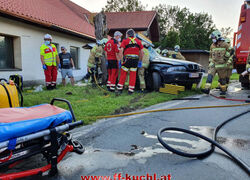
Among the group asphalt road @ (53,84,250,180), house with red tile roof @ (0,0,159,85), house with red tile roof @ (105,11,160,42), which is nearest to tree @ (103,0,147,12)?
house with red tile roof @ (105,11,160,42)

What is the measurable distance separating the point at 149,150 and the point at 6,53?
845 centimetres

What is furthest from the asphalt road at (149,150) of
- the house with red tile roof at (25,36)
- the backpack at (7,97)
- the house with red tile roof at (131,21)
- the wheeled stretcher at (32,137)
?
the house with red tile roof at (131,21)

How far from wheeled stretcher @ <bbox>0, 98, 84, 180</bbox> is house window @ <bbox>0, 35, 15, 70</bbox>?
7626mm

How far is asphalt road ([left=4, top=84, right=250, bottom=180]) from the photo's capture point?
2.27 metres

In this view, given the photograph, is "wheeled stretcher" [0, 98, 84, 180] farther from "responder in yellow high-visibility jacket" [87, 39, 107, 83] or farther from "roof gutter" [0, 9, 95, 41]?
"roof gutter" [0, 9, 95, 41]

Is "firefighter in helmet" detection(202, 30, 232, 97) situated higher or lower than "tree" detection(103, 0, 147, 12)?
lower

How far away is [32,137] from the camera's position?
188 cm

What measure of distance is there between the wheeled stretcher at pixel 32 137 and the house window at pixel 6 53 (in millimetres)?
7626

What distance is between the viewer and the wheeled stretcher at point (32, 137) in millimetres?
1798

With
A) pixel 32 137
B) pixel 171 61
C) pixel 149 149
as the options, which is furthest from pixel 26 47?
pixel 32 137

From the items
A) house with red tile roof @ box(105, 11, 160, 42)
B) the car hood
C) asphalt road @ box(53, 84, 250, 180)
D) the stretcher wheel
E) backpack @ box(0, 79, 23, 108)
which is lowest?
asphalt road @ box(53, 84, 250, 180)

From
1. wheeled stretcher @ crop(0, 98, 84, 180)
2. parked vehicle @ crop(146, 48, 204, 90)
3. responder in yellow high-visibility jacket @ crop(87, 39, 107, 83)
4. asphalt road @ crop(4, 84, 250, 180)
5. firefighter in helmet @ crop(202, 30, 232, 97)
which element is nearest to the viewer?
wheeled stretcher @ crop(0, 98, 84, 180)

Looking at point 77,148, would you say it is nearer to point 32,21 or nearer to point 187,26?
point 32,21

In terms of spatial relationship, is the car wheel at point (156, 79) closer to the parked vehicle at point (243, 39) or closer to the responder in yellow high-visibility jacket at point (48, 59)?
the parked vehicle at point (243, 39)
